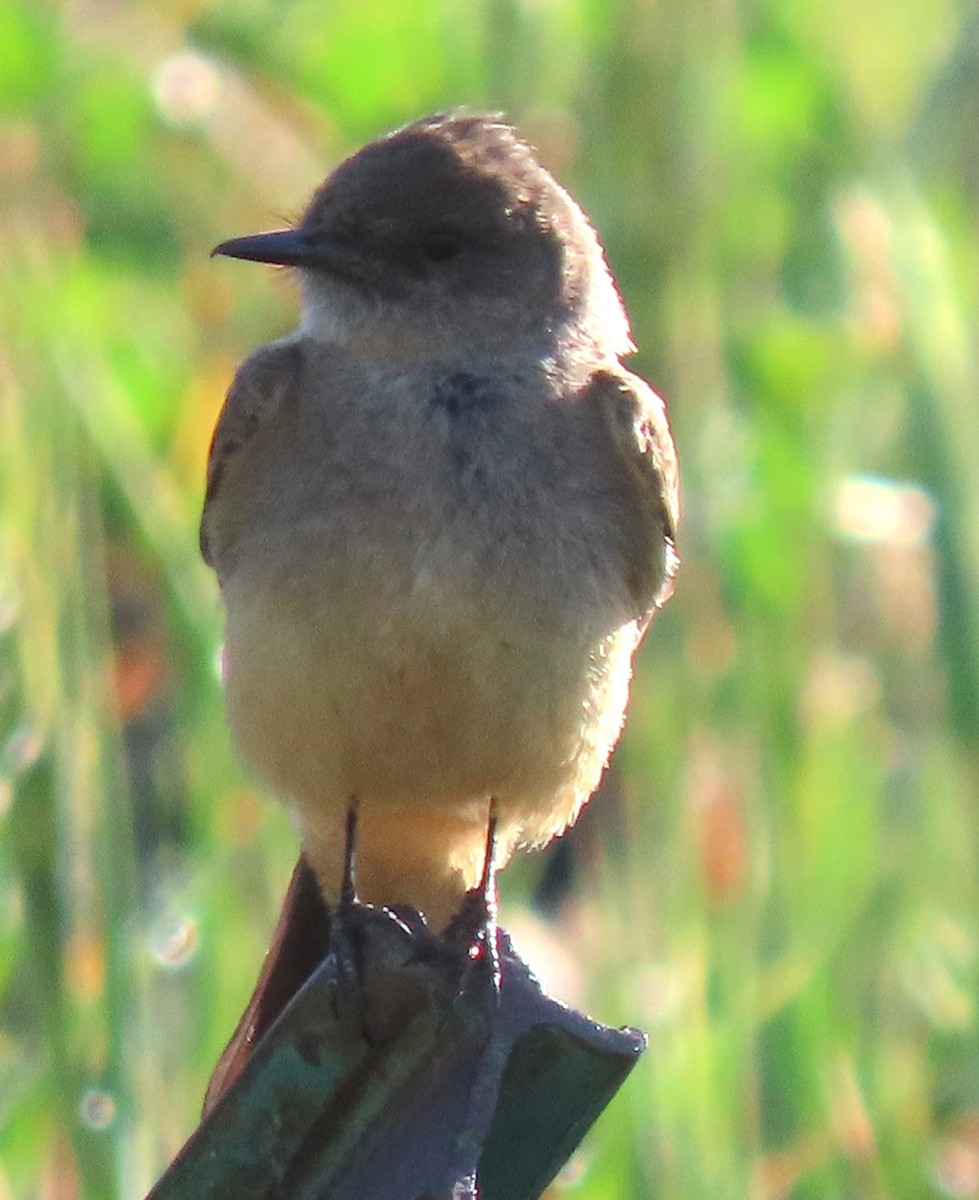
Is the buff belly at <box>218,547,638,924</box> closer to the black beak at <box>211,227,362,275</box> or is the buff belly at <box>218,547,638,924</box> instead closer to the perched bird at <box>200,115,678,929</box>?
the perched bird at <box>200,115,678,929</box>

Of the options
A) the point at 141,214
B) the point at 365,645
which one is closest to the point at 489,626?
the point at 365,645

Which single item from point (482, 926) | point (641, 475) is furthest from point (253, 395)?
point (482, 926)

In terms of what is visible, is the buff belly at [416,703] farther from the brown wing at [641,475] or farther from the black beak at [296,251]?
the black beak at [296,251]

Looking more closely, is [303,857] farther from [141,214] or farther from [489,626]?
[141,214]

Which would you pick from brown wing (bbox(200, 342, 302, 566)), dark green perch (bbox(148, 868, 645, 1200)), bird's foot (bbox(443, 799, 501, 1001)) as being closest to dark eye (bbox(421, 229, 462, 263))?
brown wing (bbox(200, 342, 302, 566))

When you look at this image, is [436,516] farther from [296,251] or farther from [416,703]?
[296,251]

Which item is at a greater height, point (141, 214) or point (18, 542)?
point (141, 214)

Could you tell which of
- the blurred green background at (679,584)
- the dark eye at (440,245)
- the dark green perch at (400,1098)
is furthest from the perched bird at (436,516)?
the dark green perch at (400,1098)
